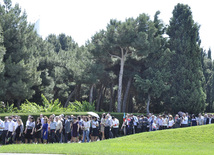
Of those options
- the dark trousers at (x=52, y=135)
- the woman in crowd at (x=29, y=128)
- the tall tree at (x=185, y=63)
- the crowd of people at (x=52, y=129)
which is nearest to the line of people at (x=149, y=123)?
the crowd of people at (x=52, y=129)

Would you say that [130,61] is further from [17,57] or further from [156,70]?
[17,57]

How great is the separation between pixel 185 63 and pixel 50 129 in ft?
75.9

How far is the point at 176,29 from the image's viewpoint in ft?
118

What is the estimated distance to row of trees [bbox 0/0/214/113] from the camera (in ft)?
99.7

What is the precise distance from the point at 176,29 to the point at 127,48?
25.9ft

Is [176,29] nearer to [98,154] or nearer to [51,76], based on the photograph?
[51,76]

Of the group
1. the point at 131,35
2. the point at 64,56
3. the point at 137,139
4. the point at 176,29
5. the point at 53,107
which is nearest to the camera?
the point at 137,139

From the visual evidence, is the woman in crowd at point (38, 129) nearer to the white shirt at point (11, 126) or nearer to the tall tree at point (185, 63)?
the white shirt at point (11, 126)

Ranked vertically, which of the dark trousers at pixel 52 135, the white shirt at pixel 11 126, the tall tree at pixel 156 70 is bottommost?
the dark trousers at pixel 52 135

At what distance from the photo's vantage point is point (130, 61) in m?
35.2

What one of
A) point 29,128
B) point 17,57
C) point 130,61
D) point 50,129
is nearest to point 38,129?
point 29,128

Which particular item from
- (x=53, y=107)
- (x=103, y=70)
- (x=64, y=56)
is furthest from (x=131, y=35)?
(x=64, y=56)

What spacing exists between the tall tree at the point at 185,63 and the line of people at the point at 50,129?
17898 mm

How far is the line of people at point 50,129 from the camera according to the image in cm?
1595
